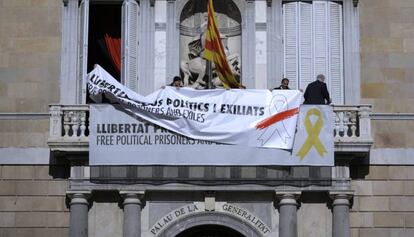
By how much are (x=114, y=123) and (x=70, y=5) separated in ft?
12.2

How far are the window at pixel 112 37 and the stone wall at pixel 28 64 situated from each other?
0.62 metres

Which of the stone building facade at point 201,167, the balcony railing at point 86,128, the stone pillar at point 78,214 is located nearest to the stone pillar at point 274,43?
the stone building facade at point 201,167

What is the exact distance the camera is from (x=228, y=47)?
1288 inches

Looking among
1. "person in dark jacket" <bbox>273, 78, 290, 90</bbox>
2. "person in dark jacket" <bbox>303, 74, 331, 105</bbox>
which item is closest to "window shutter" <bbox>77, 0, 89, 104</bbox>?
"person in dark jacket" <bbox>273, 78, 290, 90</bbox>

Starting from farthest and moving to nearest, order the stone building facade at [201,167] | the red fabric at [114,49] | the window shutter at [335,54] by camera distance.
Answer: the red fabric at [114,49]
the window shutter at [335,54]
the stone building facade at [201,167]

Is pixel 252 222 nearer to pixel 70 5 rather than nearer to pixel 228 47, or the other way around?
pixel 228 47

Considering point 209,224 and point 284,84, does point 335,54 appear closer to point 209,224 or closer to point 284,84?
point 284,84

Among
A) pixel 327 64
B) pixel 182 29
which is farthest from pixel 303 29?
pixel 182 29

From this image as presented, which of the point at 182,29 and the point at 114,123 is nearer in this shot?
the point at 114,123

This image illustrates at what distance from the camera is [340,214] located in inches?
1189

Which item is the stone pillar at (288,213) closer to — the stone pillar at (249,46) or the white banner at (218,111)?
the white banner at (218,111)

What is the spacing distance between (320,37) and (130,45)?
16.5 ft

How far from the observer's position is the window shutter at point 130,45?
3173 cm

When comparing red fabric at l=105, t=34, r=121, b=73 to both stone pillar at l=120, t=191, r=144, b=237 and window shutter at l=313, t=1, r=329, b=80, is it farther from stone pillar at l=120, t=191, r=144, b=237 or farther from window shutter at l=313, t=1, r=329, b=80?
window shutter at l=313, t=1, r=329, b=80
